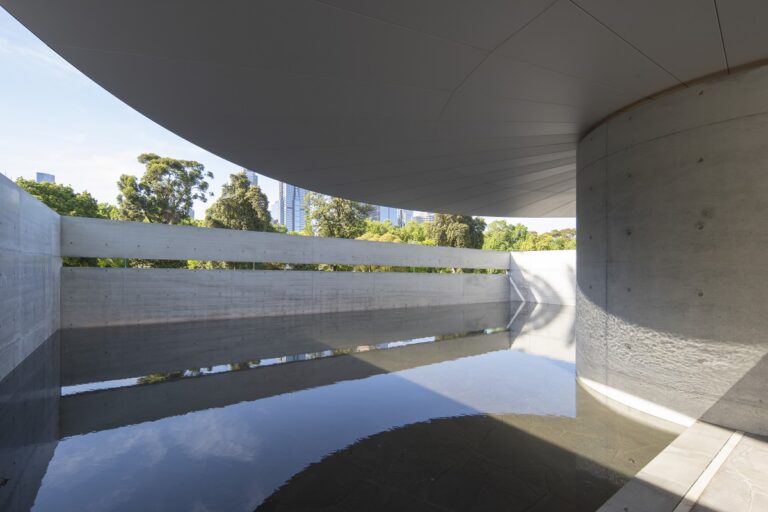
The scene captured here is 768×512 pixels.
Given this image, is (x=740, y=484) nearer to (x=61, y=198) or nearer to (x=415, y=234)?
(x=61, y=198)

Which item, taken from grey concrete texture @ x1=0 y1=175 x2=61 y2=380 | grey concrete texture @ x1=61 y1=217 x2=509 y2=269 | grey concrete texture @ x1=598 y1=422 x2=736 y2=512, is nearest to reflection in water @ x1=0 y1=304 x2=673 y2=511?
grey concrete texture @ x1=598 y1=422 x2=736 y2=512

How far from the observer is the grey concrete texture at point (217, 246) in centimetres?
1232

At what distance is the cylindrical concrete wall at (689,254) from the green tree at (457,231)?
79.7 ft

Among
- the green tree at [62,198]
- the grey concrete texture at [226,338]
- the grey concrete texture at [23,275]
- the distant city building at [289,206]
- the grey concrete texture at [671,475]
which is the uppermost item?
the distant city building at [289,206]

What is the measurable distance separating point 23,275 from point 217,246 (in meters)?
7.51

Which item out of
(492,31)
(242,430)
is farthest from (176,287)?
(492,31)

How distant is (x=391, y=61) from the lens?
4289 millimetres

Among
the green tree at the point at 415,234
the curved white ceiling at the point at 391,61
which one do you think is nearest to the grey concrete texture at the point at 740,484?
the curved white ceiling at the point at 391,61

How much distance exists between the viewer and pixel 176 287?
1359 centimetres

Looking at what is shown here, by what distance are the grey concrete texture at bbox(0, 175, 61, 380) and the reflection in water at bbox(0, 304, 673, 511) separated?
91 centimetres

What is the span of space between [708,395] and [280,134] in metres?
6.97

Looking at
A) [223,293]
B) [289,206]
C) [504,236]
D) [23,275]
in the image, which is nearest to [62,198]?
[223,293]

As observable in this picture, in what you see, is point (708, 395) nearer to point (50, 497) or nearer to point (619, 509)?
point (619, 509)

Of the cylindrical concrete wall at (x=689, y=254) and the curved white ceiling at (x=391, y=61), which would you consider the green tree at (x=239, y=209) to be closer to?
the curved white ceiling at (x=391, y=61)
